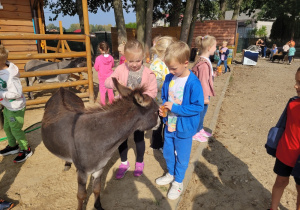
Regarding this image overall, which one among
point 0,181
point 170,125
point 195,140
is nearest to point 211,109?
point 195,140

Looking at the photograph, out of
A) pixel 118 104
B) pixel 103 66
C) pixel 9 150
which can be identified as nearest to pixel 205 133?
pixel 118 104

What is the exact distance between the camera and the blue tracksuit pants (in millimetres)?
2533

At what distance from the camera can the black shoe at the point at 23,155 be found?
335 cm

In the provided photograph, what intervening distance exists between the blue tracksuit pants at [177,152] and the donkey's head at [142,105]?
415 mm

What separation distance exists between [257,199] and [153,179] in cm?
148

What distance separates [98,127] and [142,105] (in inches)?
20.5

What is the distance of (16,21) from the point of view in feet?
26.7

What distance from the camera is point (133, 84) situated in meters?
2.71

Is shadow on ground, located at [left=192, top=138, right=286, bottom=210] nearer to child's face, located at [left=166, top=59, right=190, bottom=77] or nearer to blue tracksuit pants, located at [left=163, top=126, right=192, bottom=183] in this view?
blue tracksuit pants, located at [left=163, top=126, right=192, bottom=183]

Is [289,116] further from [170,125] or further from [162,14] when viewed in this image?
[162,14]

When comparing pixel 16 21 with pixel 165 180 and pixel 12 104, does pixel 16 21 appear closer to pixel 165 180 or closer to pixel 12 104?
pixel 12 104

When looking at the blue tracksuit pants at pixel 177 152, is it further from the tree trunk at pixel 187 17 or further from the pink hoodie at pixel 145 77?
the tree trunk at pixel 187 17

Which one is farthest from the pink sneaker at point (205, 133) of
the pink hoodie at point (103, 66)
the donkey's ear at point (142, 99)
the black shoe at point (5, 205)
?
the black shoe at point (5, 205)

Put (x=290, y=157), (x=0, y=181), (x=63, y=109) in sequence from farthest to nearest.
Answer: (x=0, y=181), (x=63, y=109), (x=290, y=157)
